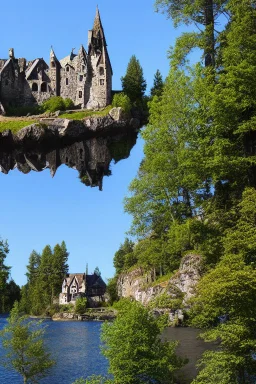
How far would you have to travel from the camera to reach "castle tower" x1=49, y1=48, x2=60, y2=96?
79438mm

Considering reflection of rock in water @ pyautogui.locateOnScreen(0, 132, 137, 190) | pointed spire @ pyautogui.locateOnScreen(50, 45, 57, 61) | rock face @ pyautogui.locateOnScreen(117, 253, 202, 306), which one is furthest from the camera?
pointed spire @ pyautogui.locateOnScreen(50, 45, 57, 61)

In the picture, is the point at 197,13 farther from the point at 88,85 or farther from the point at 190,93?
the point at 88,85

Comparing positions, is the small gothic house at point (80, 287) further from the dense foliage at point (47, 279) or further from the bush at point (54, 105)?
the bush at point (54, 105)

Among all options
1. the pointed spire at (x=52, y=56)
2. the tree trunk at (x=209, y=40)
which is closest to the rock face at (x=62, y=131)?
the pointed spire at (x=52, y=56)

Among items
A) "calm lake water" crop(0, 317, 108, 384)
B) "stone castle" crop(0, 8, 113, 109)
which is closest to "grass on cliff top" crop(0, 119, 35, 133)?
"stone castle" crop(0, 8, 113, 109)

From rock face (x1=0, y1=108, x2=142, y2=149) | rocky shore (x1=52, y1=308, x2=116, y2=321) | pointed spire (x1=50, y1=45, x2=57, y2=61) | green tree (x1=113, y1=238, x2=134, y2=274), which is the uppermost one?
pointed spire (x1=50, y1=45, x2=57, y2=61)

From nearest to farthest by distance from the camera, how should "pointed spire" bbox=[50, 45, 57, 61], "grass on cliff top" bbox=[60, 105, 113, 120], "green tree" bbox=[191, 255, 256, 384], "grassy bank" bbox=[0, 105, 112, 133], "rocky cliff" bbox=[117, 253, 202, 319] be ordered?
1. "green tree" bbox=[191, 255, 256, 384]
2. "rocky cliff" bbox=[117, 253, 202, 319]
3. "grassy bank" bbox=[0, 105, 112, 133]
4. "grass on cliff top" bbox=[60, 105, 113, 120]
5. "pointed spire" bbox=[50, 45, 57, 61]

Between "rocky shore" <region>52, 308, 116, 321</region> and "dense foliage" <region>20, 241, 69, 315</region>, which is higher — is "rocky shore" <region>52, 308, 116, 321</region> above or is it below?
below

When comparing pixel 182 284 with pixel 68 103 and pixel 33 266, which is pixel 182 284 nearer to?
pixel 68 103

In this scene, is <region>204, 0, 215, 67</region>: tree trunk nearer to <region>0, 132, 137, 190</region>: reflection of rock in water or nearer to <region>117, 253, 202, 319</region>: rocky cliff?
<region>117, 253, 202, 319</region>: rocky cliff

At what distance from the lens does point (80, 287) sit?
98938mm

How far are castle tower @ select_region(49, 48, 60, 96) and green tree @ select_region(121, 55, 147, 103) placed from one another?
38.7ft

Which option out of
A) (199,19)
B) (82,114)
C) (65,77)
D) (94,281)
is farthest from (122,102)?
(94,281)

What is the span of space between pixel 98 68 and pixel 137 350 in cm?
6414
